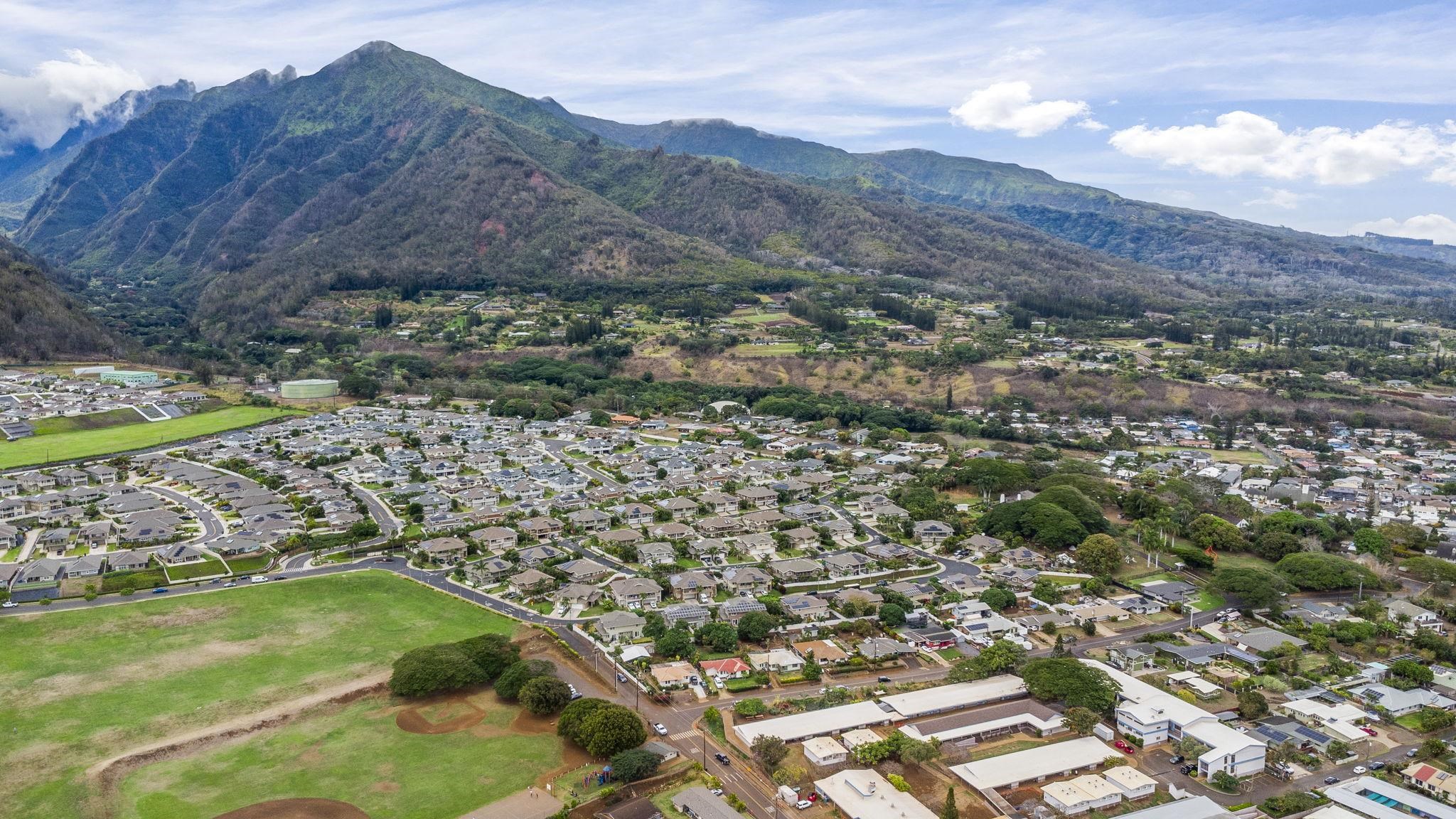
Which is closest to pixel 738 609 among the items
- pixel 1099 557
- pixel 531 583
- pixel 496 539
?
pixel 531 583

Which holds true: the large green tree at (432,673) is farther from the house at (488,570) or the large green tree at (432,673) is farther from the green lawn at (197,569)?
the green lawn at (197,569)

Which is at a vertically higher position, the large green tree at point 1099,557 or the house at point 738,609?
the large green tree at point 1099,557

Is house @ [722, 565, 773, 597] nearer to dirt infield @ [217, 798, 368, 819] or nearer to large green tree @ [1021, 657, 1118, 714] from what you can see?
large green tree @ [1021, 657, 1118, 714]

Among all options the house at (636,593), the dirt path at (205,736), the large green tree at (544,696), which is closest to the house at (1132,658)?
the house at (636,593)

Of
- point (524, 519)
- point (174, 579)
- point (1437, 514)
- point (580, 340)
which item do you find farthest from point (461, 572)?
point (580, 340)

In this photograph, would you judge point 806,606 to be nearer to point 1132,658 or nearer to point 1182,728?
point 1132,658

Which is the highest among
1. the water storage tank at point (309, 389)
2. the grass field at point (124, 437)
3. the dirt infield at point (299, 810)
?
the water storage tank at point (309, 389)

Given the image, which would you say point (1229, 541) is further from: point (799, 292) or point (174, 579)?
point (799, 292)
